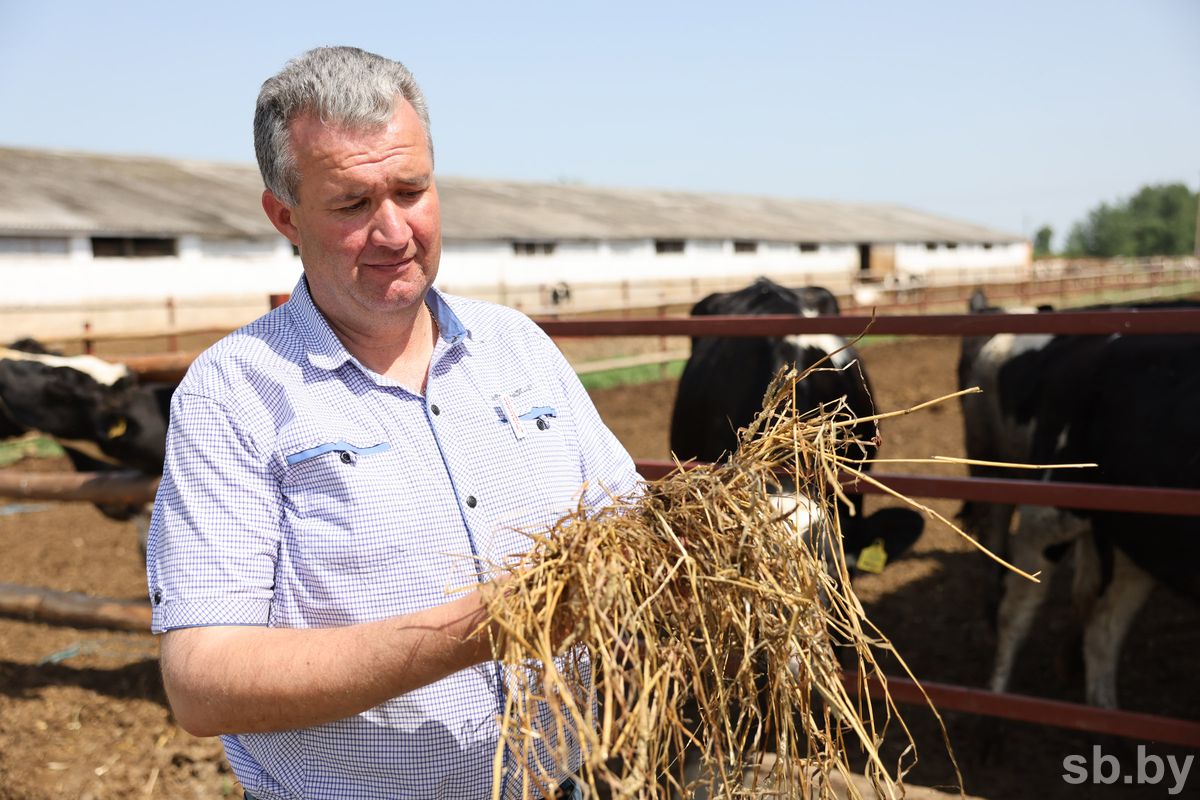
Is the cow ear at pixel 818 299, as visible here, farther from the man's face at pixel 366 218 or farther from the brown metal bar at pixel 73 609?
the man's face at pixel 366 218

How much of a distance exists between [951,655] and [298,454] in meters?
3.81

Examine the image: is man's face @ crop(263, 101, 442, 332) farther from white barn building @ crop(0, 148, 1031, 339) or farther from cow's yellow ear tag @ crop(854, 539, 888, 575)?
white barn building @ crop(0, 148, 1031, 339)

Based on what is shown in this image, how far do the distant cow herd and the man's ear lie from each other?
57.8 inches

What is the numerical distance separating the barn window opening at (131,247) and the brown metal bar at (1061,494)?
19.8 m

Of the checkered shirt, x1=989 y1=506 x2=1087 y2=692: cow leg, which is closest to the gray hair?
the checkered shirt

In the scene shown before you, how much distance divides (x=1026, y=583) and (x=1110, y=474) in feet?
2.06

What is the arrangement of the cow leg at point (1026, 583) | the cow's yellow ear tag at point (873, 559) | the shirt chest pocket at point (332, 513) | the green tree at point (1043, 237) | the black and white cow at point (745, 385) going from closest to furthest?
the shirt chest pocket at point (332, 513) → the cow's yellow ear tag at point (873, 559) → the cow leg at point (1026, 583) → the black and white cow at point (745, 385) → the green tree at point (1043, 237)

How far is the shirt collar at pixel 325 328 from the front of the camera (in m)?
1.52

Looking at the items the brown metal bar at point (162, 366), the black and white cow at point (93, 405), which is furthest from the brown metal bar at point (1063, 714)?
the black and white cow at point (93, 405)

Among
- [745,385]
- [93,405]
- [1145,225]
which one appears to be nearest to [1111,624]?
[745,385]

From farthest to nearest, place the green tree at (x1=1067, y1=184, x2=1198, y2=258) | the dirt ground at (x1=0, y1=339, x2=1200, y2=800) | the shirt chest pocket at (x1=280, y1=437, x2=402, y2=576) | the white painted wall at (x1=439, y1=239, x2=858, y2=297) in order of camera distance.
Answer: the green tree at (x1=1067, y1=184, x2=1198, y2=258), the white painted wall at (x1=439, y1=239, x2=858, y2=297), the dirt ground at (x1=0, y1=339, x2=1200, y2=800), the shirt chest pocket at (x1=280, y1=437, x2=402, y2=576)

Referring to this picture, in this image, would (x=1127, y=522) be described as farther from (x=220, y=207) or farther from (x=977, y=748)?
(x=220, y=207)

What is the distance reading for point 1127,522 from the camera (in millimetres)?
3539

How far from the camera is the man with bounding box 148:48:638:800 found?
1286 mm
